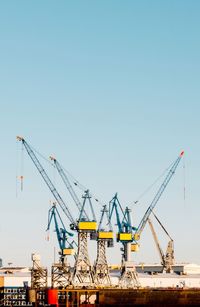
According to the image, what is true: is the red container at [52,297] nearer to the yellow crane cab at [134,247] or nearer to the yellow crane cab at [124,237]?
the yellow crane cab at [124,237]

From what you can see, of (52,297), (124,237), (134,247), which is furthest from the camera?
(134,247)

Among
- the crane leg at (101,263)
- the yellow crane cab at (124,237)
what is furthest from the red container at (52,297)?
the yellow crane cab at (124,237)

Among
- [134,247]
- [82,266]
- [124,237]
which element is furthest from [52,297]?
[134,247]

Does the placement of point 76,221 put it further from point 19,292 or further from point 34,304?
point 34,304

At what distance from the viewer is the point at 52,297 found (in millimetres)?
140375

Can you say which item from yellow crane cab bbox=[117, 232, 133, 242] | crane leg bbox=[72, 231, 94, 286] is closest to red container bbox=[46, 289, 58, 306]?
crane leg bbox=[72, 231, 94, 286]

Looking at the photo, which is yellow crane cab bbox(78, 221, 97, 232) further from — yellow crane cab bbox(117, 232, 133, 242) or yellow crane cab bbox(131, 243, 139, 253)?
yellow crane cab bbox(131, 243, 139, 253)

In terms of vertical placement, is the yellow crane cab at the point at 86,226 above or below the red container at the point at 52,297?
above

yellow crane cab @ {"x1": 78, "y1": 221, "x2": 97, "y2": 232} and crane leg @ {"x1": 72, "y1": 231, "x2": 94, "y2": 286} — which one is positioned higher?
yellow crane cab @ {"x1": 78, "y1": 221, "x2": 97, "y2": 232}

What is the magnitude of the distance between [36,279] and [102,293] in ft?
48.5

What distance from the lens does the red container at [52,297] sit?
5512 inches

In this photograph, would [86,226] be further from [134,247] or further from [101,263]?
[134,247]

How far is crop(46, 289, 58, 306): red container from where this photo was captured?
14000 cm

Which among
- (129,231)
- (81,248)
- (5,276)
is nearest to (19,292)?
(5,276)
